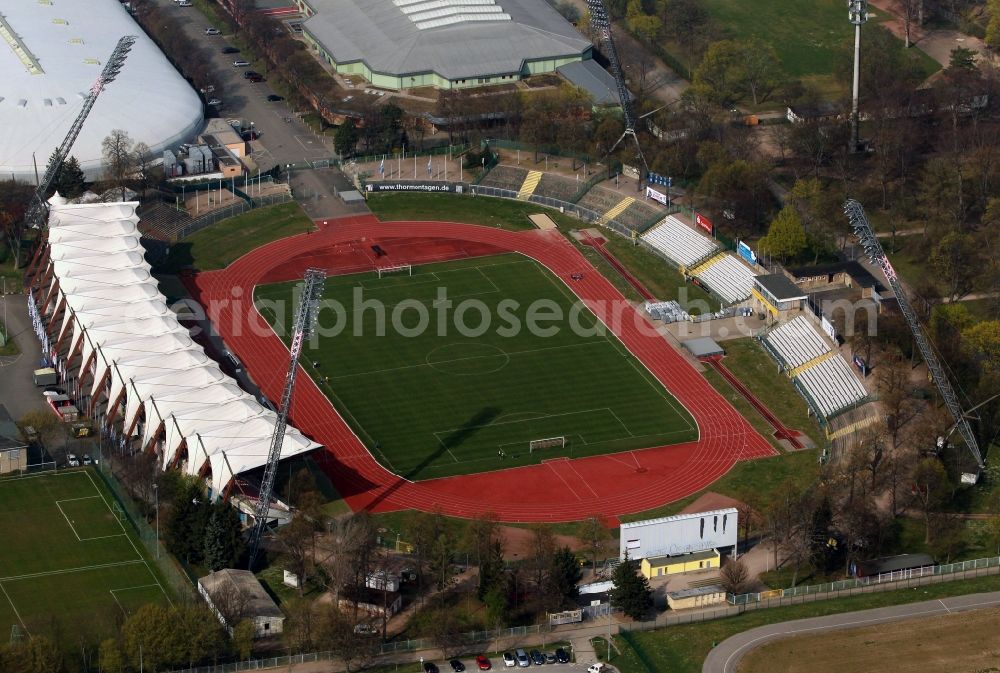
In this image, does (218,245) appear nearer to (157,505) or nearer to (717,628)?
(157,505)

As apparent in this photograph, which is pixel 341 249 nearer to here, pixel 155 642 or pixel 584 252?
pixel 584 252

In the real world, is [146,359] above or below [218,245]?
below

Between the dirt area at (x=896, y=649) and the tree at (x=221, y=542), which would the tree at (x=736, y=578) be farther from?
the tree at (x=221, y=542)

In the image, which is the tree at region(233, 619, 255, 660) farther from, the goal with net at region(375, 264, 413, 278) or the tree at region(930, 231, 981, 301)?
the tree at region(930, 231, 981, 301)

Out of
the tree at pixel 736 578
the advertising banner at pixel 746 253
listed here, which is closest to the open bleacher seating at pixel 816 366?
the advertising banner at pixel 746 253

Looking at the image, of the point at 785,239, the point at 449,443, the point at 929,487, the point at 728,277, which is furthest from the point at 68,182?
the point at 929,487

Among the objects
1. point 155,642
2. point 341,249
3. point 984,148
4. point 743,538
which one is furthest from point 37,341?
point 984,148
